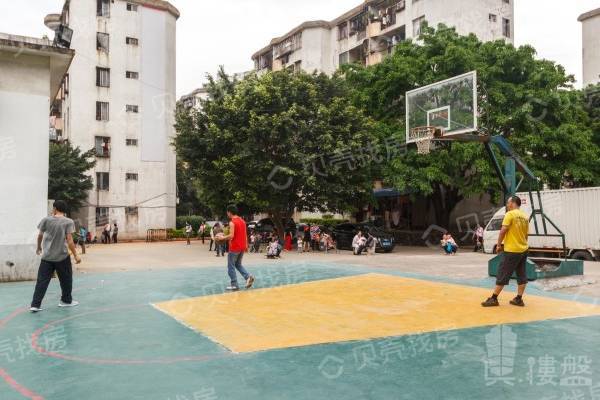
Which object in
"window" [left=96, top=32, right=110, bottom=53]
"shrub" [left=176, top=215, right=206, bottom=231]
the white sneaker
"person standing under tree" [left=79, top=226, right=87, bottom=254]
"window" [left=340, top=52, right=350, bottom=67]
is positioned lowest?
the white sneaker

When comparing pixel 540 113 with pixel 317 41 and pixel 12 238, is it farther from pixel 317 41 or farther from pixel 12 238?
pixel 317 41

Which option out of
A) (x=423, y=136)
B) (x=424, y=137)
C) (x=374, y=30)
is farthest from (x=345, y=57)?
(x=424, y=137)

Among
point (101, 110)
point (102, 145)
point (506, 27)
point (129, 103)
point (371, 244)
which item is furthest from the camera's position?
point (129, 103)

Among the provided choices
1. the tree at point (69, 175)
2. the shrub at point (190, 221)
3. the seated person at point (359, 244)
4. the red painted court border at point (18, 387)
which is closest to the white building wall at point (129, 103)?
the tree at point (69, 175)

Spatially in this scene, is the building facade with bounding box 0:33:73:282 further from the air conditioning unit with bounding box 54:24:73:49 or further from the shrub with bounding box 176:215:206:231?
the shrub with bounding box 176:215:206:231

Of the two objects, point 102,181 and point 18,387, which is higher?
point 102,181

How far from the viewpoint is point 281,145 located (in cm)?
2169

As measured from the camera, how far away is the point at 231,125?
23.1m

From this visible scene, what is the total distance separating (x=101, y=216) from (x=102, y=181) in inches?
97.0

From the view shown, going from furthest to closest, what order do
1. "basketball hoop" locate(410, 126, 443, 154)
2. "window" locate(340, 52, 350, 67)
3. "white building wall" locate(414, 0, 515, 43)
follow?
"window" locate(340, 52, 350, 67)
"white building wall" locate(414, 0, 515, 43)
"basketball hoop" locate(410, 126, 443, 154)

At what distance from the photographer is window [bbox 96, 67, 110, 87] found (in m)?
34.9

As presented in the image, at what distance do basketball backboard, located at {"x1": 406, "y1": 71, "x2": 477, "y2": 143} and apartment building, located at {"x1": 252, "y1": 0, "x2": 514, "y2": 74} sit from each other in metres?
12.7

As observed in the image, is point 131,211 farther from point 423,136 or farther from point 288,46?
point 423,136

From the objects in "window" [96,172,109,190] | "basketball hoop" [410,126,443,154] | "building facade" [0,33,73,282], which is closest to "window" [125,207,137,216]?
"window" [96,172,109,190]
